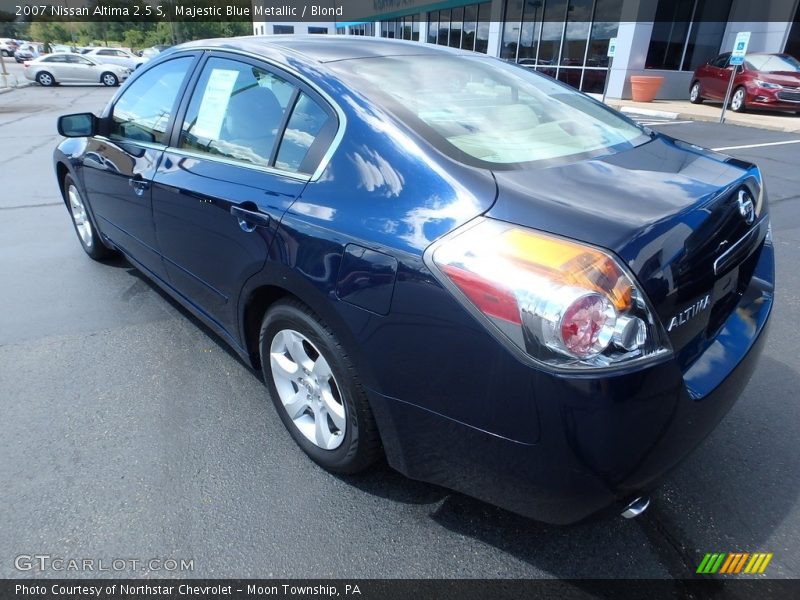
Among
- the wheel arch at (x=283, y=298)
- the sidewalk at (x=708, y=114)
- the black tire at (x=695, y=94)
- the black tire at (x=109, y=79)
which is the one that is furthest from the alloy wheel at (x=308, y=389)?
the black tire at (x=109, y=79)

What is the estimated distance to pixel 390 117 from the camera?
6.15ft

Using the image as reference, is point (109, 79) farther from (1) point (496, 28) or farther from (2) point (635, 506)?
(2) point (635, 506)

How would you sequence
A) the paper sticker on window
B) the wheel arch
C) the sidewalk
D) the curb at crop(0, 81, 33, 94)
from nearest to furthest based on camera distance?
the wheel arch, the paper sticker on window, the sidewalk, the curb at crop(0, 81, 33, 94)

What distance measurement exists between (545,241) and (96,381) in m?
2.54

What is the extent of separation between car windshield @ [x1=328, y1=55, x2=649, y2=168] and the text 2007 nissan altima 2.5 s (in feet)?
0.05

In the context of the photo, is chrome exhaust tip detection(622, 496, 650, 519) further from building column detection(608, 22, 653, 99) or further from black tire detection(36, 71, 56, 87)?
black tire detection(36, 71, 56, 87)

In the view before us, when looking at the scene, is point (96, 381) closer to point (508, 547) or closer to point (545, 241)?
point (508, 547)

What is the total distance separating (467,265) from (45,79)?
3092 centimetres

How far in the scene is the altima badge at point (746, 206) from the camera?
5.99 ft

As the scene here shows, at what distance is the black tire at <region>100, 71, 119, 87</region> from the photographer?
2559cm

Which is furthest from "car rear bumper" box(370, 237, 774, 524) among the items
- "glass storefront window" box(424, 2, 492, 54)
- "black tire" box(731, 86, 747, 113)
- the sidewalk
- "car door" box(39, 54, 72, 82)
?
"car door" box(39, 54, 72, 82)

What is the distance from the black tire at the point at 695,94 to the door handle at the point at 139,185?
17.4 meters

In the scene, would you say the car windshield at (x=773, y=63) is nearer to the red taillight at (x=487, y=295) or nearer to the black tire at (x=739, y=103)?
the black tire at (x=739, y=103)

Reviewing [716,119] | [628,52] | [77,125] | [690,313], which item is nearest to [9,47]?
[628,52]
